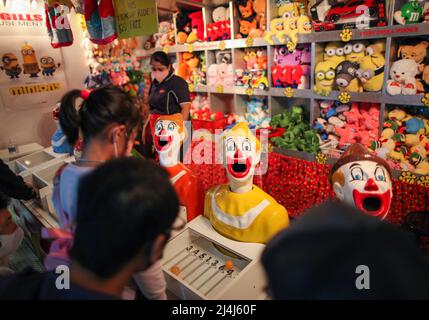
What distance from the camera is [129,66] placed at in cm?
385

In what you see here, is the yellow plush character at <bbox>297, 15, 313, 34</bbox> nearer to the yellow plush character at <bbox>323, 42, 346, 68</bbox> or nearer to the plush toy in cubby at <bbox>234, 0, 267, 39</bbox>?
the yellow plush character at <bbox>323, 42, 346, 68</bbox>

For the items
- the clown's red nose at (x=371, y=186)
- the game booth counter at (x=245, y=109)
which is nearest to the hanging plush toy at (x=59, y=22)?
the game booth counter at (x=245, y=109)

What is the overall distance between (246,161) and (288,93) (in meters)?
1.63

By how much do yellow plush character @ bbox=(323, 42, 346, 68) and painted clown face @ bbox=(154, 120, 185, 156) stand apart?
1.67 meters

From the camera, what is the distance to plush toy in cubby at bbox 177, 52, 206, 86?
3869 millimetres

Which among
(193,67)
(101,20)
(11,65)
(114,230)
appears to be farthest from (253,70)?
(114,230)

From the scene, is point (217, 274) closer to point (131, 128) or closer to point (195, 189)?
point (195, 189)

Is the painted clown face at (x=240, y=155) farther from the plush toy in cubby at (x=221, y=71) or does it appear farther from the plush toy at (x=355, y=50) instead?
the plush toy in cubby at (x=221, y=71)

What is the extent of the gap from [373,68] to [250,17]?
1.47 metres

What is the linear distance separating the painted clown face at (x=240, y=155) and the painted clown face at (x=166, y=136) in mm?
445

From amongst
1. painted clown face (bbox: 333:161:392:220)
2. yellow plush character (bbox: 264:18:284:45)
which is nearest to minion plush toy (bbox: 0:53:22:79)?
yellow plush character (bbox: 264:18:284:45)

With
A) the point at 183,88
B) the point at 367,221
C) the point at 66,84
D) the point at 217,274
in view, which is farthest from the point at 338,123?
the point at 66,84

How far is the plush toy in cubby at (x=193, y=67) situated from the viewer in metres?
3.87

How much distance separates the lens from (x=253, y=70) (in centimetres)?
329
